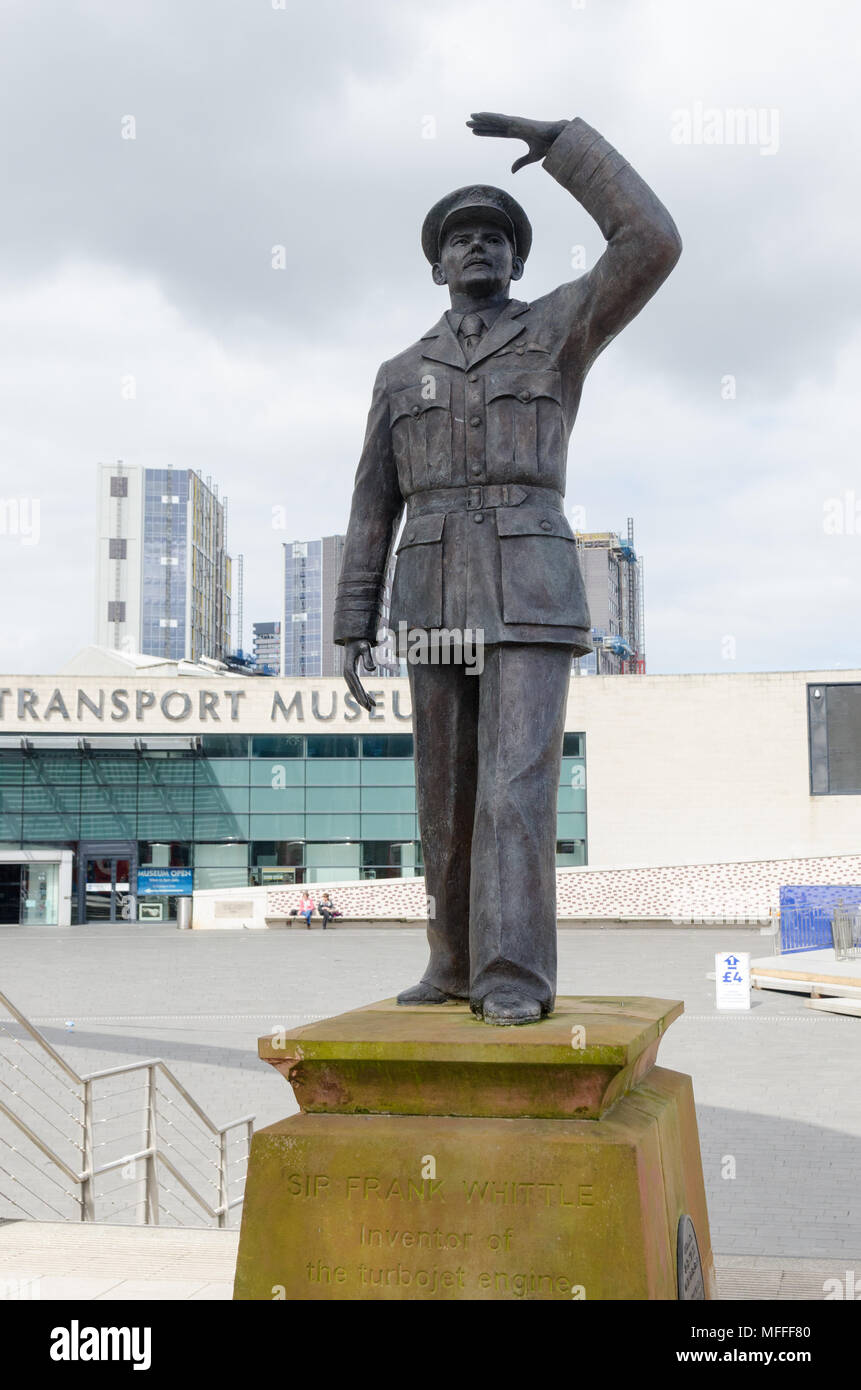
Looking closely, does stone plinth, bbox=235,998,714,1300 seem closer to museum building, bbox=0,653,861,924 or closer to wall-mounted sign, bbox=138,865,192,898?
museum building, bbox=0,653,861,924

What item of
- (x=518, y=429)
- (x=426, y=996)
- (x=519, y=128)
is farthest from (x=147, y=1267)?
(x=519, y=128)

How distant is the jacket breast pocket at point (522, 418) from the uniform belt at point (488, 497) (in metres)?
0.06

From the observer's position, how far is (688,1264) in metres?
3.90

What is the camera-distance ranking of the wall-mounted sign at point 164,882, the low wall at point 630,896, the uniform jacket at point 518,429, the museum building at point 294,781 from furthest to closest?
1. the wall-mounted sign at point 164,882
2. the museum building at point 294,781
3. the low wall at point 630,896
4. the uniform jacket at point 518,429

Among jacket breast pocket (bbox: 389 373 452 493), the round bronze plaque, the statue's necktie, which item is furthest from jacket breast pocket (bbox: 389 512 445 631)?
the round bronze plaque

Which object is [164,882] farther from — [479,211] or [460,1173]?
[460,1173]

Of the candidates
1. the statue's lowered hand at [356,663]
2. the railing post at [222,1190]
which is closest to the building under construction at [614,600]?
the railing post at [222,1190]

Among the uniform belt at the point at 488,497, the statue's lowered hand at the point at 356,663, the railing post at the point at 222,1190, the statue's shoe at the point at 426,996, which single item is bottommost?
the railing post at the point at 222,1190

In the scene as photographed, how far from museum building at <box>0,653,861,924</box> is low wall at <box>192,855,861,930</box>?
1671 millimetres

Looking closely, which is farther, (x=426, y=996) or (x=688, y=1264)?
(x=426, y=996)

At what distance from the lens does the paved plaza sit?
25.3 feet

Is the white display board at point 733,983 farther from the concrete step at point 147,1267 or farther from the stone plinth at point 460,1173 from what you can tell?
the stone plinth at point 460,1173

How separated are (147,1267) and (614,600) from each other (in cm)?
8540

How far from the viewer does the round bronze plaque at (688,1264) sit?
376cm
